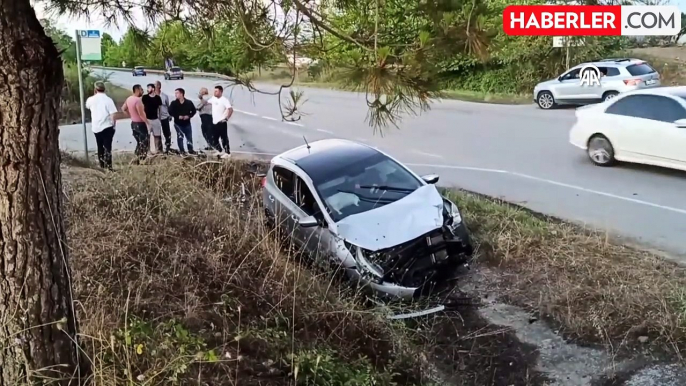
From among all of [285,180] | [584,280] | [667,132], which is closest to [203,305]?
[285,180]

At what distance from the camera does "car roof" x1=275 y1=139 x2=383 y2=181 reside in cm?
743

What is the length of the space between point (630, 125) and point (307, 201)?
6.29m

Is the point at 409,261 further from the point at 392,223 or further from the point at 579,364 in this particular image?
the point at 579,364

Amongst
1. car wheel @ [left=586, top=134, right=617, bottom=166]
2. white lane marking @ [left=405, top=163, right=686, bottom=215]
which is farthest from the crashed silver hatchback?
car wheel @ [left=586, top=134, right=617, bottom=166]

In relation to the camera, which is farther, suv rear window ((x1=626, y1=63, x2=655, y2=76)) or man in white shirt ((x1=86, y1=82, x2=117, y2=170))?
suv rear window ((x1=626, y1=63, x2=655, y2=76))

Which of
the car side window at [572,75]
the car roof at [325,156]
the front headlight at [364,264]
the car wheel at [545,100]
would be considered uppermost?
the car side window at [572,75]

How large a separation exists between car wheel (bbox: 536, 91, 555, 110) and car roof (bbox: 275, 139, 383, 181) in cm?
1330

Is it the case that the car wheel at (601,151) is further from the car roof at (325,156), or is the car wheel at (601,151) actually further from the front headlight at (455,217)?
the car roof at (325,156)

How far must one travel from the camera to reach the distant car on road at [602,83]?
1756cm

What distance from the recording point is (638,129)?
10555 mm

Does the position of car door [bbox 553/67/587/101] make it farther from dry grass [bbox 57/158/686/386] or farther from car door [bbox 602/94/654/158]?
dry grass [bbox 57/158/686/386]

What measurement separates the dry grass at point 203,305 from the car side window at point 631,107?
695cm

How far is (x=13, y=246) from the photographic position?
286cm

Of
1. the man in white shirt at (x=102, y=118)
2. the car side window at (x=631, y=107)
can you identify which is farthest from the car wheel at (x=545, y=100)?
the man in white shirt at (x=102, y=118)
